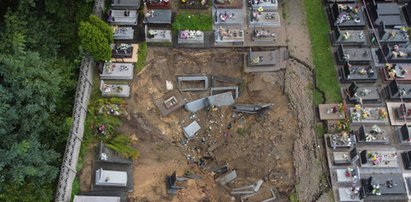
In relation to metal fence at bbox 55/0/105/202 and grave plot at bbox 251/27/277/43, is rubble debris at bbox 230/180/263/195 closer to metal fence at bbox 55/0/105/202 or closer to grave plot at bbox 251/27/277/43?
metal fence at bbox 55/0/105/202

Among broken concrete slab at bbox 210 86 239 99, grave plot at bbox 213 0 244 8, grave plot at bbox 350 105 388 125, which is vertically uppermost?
grave plot at bbox 213 0 244 8

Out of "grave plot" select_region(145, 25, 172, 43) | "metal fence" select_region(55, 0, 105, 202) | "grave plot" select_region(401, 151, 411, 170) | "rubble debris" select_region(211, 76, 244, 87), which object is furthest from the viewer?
"grave plot" select_region(145, 25, 172, 43)

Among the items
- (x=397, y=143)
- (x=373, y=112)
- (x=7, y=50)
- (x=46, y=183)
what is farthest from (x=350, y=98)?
(x=7, y=50)

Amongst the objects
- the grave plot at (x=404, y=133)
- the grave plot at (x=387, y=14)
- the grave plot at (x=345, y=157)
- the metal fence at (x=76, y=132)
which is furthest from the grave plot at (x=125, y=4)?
the grave plot at (x=404, y=133)

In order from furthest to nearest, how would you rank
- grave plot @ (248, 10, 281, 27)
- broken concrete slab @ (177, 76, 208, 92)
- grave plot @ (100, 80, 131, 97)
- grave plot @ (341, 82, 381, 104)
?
grave plot @ (248, 10, 281, 27) → broken concrete slab @ (177, 76, 208, 92) → grave plot @ (341, 82, 381, 104) → grave plot @ (100, 80, 131, 97)

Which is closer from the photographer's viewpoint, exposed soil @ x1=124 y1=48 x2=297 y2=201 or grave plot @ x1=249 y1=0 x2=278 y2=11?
exposed soil @ x1=124 y1=48 x2=297 y2=201

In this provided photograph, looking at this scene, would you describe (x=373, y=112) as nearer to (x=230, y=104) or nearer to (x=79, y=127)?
(x=230, y=104)

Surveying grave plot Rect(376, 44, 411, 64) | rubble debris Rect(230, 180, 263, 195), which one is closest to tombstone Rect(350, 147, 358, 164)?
rubble debris Rect(230, 180, 263, 195)

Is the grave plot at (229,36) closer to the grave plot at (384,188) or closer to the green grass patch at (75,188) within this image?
the grave plot at (384,188)
